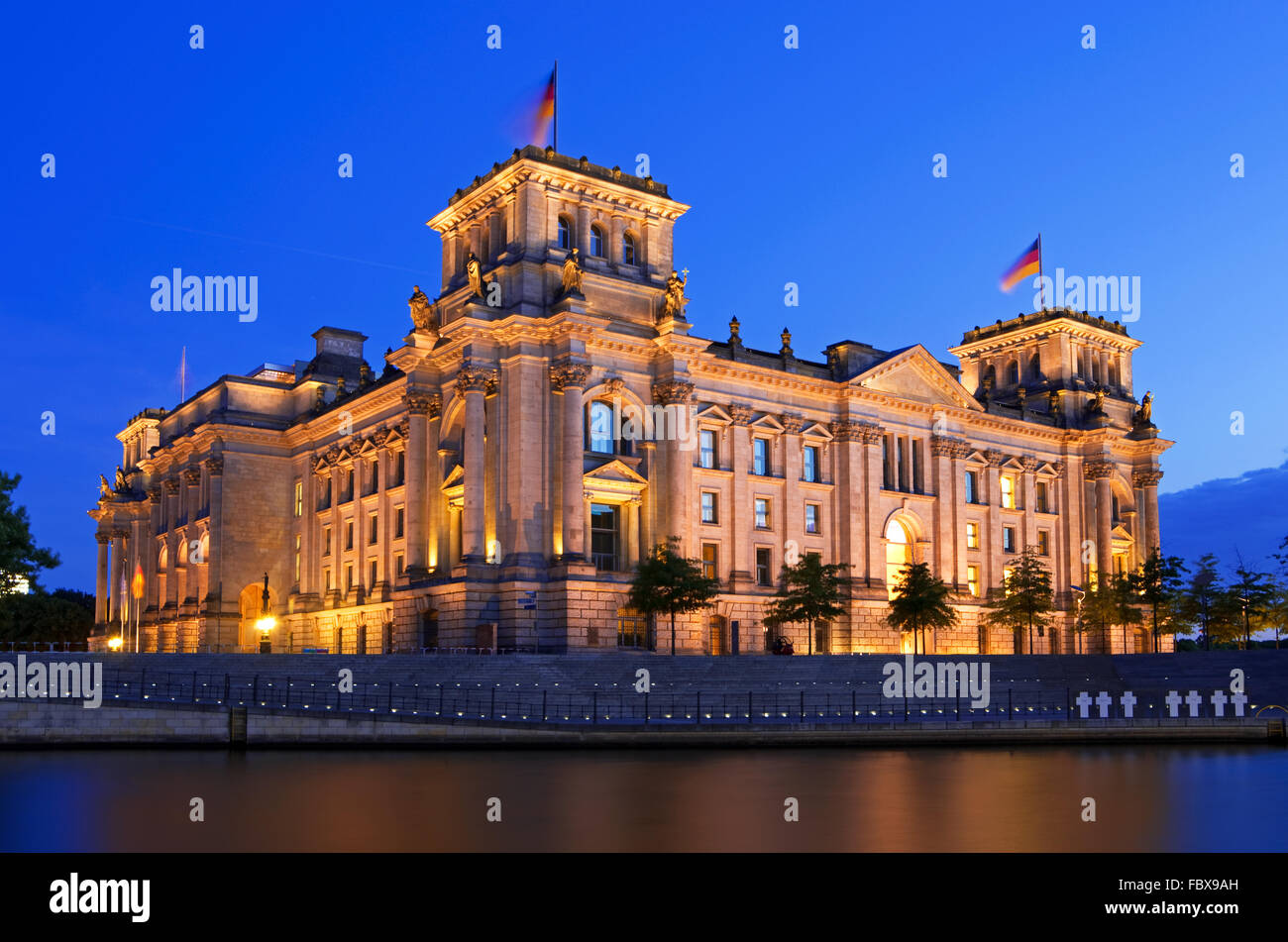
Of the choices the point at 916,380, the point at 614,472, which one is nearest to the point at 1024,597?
the point at 916,380

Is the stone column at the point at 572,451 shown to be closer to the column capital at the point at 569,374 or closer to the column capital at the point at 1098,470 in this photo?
the column capital at the point at 569,374

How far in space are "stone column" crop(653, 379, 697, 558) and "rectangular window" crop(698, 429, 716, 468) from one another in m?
3.06

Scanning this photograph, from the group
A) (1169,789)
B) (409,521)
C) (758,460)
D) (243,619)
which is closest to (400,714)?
(1169,789)

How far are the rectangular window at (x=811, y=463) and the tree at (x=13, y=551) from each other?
145ft

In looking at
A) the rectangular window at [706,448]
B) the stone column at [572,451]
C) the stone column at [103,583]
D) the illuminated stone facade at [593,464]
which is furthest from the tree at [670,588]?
the stone column at [103,583]

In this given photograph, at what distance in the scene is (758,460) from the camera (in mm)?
75875

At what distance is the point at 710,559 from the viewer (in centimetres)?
7250

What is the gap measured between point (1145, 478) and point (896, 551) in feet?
90.4

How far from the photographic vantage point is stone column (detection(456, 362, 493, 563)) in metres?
65.6

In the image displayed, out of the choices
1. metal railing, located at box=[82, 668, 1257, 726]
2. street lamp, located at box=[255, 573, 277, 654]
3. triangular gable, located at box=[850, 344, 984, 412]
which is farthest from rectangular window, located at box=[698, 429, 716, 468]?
A: street lamp, located at box=[255, 573, 277, 654]

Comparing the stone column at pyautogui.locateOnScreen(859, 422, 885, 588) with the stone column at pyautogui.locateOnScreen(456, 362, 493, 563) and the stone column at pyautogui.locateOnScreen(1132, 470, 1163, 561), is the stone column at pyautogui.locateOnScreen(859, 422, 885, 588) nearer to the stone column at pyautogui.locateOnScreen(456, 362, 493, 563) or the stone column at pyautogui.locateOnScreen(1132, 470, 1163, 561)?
the stone column at pyautogui.locateOnScreen(456, 362, 493, 563)

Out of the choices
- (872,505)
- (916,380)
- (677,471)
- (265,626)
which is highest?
(916,380)

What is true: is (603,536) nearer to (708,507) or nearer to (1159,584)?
(708,507)

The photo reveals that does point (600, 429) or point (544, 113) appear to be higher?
point (544, 113)
